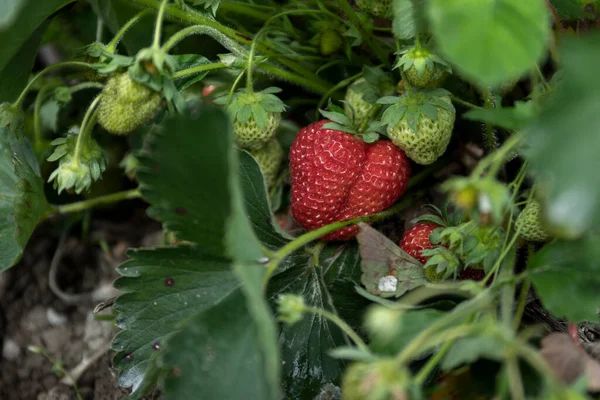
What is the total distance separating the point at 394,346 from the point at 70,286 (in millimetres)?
981

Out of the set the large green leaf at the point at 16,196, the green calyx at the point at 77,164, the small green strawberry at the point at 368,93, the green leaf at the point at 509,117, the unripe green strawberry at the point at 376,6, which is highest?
the green leaf at the point at 509,117

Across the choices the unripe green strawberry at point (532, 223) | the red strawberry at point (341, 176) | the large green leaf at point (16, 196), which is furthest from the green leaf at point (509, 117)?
the large green leaf at point (16, 196)

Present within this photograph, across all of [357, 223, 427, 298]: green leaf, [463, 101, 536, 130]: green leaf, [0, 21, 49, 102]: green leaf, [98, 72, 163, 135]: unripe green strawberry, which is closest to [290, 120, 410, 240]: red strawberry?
[357, 223, 427, 298]: green leaf

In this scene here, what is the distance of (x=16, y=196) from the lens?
109 centimetres

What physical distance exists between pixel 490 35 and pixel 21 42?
68cm

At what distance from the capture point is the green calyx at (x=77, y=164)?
104cm

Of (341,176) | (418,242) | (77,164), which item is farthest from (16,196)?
(418,242)

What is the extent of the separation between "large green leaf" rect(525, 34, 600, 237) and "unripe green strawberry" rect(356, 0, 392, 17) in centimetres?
52

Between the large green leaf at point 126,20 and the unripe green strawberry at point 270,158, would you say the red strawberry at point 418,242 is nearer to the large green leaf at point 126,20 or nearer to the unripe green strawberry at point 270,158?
the unripe green strawberry at point 270,158

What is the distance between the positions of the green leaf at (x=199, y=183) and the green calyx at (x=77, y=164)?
0.24 m

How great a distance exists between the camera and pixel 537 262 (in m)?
0.81

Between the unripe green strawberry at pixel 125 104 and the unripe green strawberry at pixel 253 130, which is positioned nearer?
the unripe green strawberry at pixel 125 104

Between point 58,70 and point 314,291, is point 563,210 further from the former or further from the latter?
point 58,70

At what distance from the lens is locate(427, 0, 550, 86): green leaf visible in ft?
2.19
